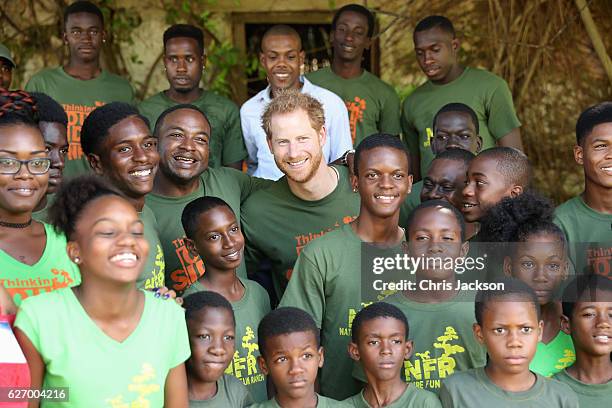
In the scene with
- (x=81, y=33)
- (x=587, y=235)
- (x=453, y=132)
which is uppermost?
(x=81, y=33)

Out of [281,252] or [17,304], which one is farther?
[281,252]

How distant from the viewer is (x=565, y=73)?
7.07 metres

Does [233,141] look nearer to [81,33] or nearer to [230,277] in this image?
[81,33]

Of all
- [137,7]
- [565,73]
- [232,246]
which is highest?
[137,7]

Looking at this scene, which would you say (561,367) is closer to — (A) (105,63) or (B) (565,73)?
(B) (565,73)

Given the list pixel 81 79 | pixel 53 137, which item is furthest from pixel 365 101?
pixel 53 137

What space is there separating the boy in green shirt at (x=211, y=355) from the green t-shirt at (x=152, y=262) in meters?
0.33

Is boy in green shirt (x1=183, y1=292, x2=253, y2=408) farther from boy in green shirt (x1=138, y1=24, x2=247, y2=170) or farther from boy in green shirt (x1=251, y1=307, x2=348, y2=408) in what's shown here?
boy in green shirt (x1=138, y1=24, x2=247, y2=170)

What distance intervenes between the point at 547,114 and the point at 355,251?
3584mm

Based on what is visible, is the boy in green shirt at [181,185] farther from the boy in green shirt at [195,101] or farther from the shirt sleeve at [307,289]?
the boy in green shirt at [195,101]

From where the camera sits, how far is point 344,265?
159 inches

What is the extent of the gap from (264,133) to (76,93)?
1197 mm

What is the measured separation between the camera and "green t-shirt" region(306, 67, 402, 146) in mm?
5855

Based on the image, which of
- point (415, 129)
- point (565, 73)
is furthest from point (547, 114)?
point (415, 129)
